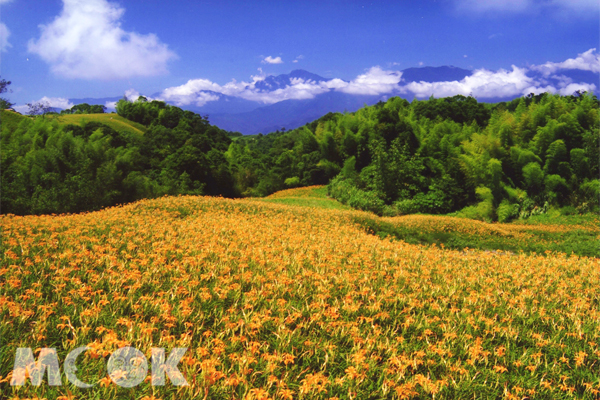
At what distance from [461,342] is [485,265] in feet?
11.5

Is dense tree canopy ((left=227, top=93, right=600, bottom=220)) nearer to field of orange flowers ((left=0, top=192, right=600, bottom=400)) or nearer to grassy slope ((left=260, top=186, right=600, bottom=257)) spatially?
grassy slope ((left=260, top=186, right=600, bottom=257))

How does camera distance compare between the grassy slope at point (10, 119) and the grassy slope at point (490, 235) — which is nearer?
the grassy slope at point (490, 235)

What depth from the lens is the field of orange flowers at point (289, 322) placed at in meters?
1.95

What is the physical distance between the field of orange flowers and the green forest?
380 inches

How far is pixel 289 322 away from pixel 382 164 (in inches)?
853

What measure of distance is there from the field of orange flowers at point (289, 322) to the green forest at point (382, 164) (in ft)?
31.7

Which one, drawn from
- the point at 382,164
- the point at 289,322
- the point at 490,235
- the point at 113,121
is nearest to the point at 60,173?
the point at 289,322

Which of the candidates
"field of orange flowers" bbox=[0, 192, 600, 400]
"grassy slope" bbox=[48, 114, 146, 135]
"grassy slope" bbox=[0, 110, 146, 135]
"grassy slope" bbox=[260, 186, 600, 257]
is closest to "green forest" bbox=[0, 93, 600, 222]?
"grassy slope" bbox=[260, 186, 600, 257]

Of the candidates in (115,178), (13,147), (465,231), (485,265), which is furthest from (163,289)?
(13,147)

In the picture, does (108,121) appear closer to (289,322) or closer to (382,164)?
(382,164)

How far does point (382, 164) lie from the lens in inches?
905

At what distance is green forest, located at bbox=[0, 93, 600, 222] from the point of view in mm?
12492

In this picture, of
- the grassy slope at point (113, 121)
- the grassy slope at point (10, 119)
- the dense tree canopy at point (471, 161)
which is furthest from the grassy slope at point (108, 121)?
the dense tree canopy at point (471, 161)

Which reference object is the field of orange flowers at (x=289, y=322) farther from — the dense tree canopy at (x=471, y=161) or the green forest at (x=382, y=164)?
the dense tree canopy at (x=471, y=161)
